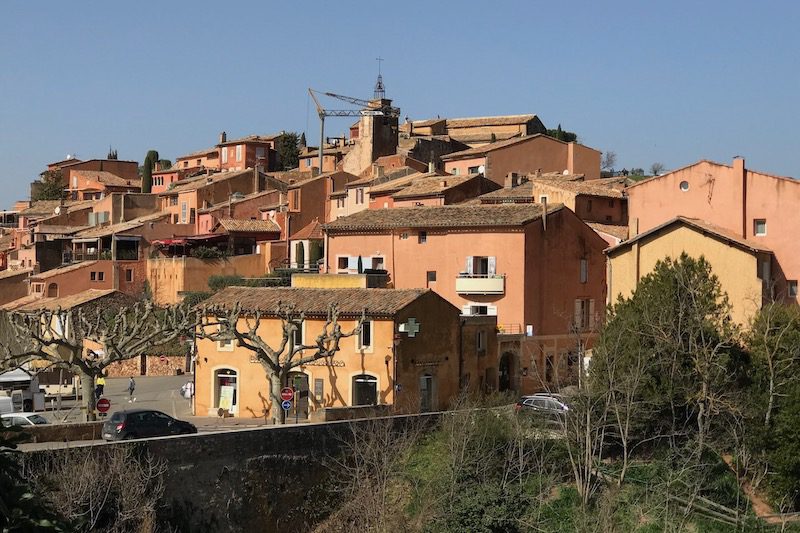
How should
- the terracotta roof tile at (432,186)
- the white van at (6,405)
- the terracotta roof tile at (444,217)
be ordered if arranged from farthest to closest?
1. the terracotta roof tile at (432,186)
2. the terracotta roof tile at (444,217)
3. the white van at (6,405)

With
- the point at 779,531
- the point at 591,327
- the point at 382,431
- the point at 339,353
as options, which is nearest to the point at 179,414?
the point at 339,353

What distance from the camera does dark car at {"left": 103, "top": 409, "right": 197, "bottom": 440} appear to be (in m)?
32.5

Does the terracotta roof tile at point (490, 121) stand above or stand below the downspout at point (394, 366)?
above

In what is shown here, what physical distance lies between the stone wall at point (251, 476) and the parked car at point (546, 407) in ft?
15.5

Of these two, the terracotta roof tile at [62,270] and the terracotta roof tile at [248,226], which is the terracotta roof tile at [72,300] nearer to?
the terracotta roof tile at [62,270]

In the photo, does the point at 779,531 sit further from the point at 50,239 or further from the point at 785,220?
the point at 50,239

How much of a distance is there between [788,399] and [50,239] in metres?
54.1

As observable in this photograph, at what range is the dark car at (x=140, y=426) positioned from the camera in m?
32.5

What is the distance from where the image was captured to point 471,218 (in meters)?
49.2

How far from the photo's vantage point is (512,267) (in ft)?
155

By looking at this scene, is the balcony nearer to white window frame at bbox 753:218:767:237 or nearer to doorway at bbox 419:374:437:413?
doorway at bbox 419:374:437:413

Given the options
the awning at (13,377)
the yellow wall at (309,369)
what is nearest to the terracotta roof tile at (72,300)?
the awning at (13,377)

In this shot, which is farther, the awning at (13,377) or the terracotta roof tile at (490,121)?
the terracotta roof tile at (490,121)

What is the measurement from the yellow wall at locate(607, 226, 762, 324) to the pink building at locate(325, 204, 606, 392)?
286 cm
